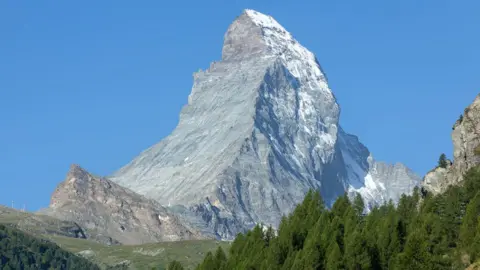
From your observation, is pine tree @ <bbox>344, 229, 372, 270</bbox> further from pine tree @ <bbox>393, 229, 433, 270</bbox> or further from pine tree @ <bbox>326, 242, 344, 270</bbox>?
pine tree @ <bbox>393, 229, 433, 270</bbox>

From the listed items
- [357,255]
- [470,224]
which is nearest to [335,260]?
[357,255]

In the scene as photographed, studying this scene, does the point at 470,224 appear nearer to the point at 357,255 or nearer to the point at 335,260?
the point at 357,255

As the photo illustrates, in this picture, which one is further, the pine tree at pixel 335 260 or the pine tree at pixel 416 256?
the pine tree at pixel 335 260

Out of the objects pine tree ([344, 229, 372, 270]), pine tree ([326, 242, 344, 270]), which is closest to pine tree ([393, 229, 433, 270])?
pine tree ([344, 229, 372, 270])

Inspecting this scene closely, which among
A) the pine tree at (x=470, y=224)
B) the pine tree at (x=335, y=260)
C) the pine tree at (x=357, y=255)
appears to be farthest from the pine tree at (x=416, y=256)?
the pine tree at (x=335, y=260)

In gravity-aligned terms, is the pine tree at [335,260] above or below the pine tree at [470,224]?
below

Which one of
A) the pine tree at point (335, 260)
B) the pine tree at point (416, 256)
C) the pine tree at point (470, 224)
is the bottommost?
the pine tree at point (416, 256)

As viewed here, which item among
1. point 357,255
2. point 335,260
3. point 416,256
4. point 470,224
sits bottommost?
point 416,256

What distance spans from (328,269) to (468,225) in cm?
2675

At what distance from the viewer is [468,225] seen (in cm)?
18525

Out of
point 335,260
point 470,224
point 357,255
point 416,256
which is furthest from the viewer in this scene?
point 470,224

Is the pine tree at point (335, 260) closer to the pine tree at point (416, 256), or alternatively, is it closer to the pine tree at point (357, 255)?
the pine tree at point (357, 255)

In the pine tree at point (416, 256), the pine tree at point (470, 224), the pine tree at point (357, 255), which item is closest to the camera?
the pine tree at point (416, 256)

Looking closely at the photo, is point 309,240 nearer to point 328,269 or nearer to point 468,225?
point 328,269
